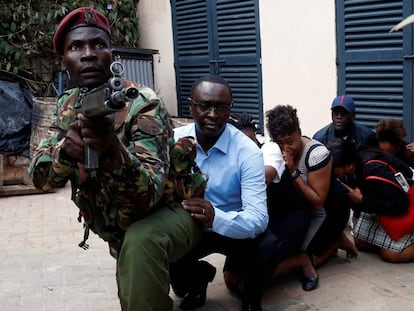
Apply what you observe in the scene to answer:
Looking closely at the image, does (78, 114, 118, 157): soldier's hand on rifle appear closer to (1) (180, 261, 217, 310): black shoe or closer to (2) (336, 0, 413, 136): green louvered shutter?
(1) (180, 261, 217, 310): black shoe

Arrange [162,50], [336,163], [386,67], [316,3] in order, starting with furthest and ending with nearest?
[162,50], [316,3], [386,67], [336,163]

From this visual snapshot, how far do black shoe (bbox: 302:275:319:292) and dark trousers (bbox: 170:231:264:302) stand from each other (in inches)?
17.8

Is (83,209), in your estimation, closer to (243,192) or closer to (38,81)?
(243,192)

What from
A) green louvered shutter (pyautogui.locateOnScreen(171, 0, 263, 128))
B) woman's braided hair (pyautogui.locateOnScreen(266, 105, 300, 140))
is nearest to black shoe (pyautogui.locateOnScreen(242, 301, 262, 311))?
woman's braided hair (pyautogui.locateOnScreen(266, 105, 300, 140))

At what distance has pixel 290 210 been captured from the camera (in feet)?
10.9

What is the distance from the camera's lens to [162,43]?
26.0ft

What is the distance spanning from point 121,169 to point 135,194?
173mm

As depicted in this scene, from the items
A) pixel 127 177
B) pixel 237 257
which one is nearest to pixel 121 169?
pixel 127 177

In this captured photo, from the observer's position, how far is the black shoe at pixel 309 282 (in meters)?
3.37

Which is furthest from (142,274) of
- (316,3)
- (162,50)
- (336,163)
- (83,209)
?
(162,50)

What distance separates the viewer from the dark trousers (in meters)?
2.93

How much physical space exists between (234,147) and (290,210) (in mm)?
573

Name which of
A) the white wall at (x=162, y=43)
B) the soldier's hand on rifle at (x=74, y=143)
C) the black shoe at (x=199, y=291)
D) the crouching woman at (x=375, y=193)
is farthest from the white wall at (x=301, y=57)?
the soldier's hand on rifle at (x=74, y=143)

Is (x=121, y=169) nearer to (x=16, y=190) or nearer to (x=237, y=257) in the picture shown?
(x=237, y=257)
